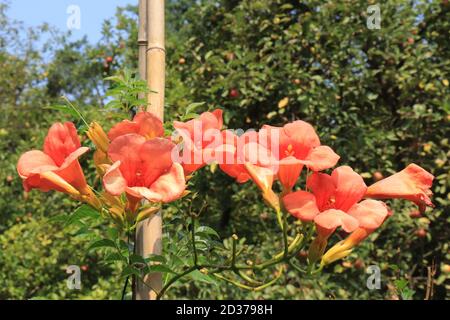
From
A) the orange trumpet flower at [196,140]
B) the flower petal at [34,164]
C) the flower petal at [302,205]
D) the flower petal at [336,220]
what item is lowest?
the flower petal at [336,220]

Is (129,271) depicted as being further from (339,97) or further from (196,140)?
(339,97)

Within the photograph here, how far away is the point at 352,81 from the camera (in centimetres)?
380

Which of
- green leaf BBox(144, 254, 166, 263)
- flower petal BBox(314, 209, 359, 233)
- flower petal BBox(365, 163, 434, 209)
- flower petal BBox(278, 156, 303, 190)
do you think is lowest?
green leaf BBox(144, 254, 166, 263)

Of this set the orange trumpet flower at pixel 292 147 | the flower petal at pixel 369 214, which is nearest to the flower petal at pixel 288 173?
the orange trumpet flower at pixel 292 147

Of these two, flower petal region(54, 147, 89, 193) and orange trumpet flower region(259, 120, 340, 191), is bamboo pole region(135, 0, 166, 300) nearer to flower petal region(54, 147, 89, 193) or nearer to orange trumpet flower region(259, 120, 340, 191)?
flower petal region(54, 147, 89, 193)

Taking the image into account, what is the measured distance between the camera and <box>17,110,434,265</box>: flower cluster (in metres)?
0.73

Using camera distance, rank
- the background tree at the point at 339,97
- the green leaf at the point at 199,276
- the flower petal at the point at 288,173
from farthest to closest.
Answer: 1. the background tree at the point at 339,97
2. the green leaf at the point at 199,276
3. the flower petal at the point at 288,173

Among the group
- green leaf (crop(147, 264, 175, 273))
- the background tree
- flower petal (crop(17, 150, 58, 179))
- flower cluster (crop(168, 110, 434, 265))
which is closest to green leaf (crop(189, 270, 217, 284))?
green leaf (crop(147, 264, 175, 273))

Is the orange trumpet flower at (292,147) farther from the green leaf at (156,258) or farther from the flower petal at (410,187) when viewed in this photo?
the green leaf at (156,258)

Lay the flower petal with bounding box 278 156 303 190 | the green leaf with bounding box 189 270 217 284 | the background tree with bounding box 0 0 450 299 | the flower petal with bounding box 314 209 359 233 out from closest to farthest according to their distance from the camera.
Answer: the flower petal with bounding box 314 209 359 233
the flower petal with bounding box 278 156 303 190
the green leaf with bounding box 189 270 217 284
the background tree with bounding box 0 0 450 299

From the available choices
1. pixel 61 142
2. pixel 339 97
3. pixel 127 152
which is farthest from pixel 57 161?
pixel 339 97

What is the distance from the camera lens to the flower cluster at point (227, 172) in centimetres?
73
